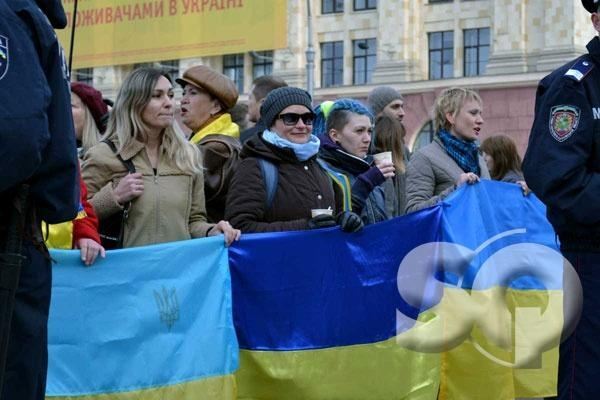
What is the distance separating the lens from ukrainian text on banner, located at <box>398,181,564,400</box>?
25.9ft

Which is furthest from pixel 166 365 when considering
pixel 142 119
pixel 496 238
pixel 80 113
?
pixel 496 238

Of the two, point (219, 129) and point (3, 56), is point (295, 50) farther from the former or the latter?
point (3, 56)

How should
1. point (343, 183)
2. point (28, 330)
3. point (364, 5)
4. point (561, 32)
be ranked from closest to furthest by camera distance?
point (28, 330)
point (343, 183)
point (561, 32)
point (364, 5)

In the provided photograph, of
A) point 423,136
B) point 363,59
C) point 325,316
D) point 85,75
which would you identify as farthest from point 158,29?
point 325,316

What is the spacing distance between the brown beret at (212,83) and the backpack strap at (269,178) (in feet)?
4.15

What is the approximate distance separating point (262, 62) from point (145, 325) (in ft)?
164

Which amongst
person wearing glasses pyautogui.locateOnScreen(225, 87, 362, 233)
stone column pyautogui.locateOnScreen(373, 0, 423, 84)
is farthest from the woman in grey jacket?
stone column pyautogui.locateOnScreen(373, 0, 423, 84)

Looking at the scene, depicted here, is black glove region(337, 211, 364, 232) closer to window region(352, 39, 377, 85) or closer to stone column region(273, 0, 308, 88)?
window region(352, 39, 377, 85)

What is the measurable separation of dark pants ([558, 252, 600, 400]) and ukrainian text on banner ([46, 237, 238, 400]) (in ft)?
6.82

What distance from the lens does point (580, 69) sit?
546 cm

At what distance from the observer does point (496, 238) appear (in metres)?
8.41

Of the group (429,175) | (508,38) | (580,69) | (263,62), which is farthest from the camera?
(263,62)

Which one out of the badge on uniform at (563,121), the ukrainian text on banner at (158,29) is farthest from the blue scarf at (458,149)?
the ukrainian text on banner at (158,29)

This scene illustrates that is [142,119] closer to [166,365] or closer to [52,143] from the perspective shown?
[166,365]
